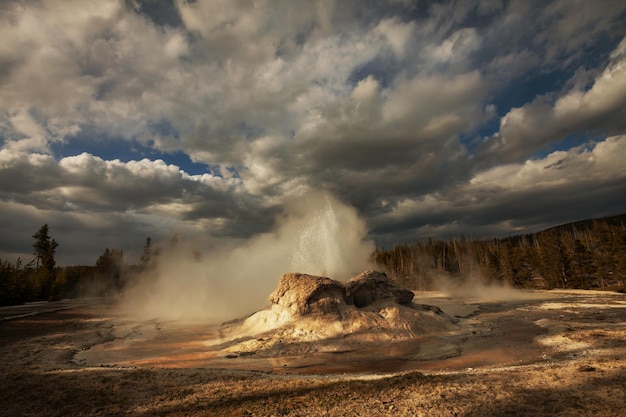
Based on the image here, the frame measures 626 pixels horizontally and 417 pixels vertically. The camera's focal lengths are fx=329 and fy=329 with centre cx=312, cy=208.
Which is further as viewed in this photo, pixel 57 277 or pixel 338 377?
pixel 57 277

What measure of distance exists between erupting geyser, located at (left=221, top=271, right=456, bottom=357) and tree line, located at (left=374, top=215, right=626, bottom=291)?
50160 millimetres

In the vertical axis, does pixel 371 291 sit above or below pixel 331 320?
above

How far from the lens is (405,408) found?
357 inches

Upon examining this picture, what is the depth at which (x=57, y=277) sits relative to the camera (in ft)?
251

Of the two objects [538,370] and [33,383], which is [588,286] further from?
[33,383]

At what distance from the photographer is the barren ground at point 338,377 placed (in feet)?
30.7

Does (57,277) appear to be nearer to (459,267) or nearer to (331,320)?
(331,320)

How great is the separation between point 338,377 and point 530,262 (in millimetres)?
80630

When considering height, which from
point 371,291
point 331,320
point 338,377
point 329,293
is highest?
point 329,293

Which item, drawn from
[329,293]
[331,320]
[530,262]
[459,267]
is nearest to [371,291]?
[329,293]

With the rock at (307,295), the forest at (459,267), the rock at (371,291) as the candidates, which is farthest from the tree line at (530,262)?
the rock at (307,295)

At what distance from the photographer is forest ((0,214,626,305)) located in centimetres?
6019

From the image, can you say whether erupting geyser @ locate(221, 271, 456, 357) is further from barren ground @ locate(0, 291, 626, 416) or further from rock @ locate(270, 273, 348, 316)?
barren ground @ locate(0, 291, 626, 416)

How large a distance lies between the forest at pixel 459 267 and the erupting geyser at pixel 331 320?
4988 centimetres
